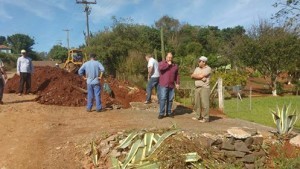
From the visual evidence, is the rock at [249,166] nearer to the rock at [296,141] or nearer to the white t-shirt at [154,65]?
the rock at [296,141]

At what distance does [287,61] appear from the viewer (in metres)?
27.3

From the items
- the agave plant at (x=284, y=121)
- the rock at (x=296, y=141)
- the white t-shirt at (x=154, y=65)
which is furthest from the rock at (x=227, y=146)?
the white t-shirt at (x=154, y=65)

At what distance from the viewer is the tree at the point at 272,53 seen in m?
27.0

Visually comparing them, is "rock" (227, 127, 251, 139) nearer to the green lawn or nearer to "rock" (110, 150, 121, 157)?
"rock" (110, 150, 121, 157)

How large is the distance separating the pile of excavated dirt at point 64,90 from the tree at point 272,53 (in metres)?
13.3

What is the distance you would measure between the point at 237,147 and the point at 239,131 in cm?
44

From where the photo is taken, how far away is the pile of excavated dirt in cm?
1292

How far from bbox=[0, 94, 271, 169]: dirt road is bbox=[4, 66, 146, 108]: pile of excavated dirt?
609 millimetres

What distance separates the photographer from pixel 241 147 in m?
7.05

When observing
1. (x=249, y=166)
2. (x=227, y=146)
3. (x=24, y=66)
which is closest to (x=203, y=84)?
(x=227, y=146)

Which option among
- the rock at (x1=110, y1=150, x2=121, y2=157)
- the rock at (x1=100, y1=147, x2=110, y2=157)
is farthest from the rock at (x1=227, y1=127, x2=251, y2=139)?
the rock at (x1=100, y1=147, x2=110, y2=157)

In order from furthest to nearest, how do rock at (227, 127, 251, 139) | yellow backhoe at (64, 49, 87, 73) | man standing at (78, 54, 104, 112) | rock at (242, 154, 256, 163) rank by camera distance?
yellow backhoe at (64, 49, 87, 73) → man standing at (78, 54, 104, 112) → rock at (227, 127, 251, 139) → rock at (242, 154, 256, 163)

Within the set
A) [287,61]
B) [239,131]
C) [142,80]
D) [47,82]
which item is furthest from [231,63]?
[239,131]

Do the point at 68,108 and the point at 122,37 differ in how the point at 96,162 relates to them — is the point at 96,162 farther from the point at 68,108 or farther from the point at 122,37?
the point at 122,37
